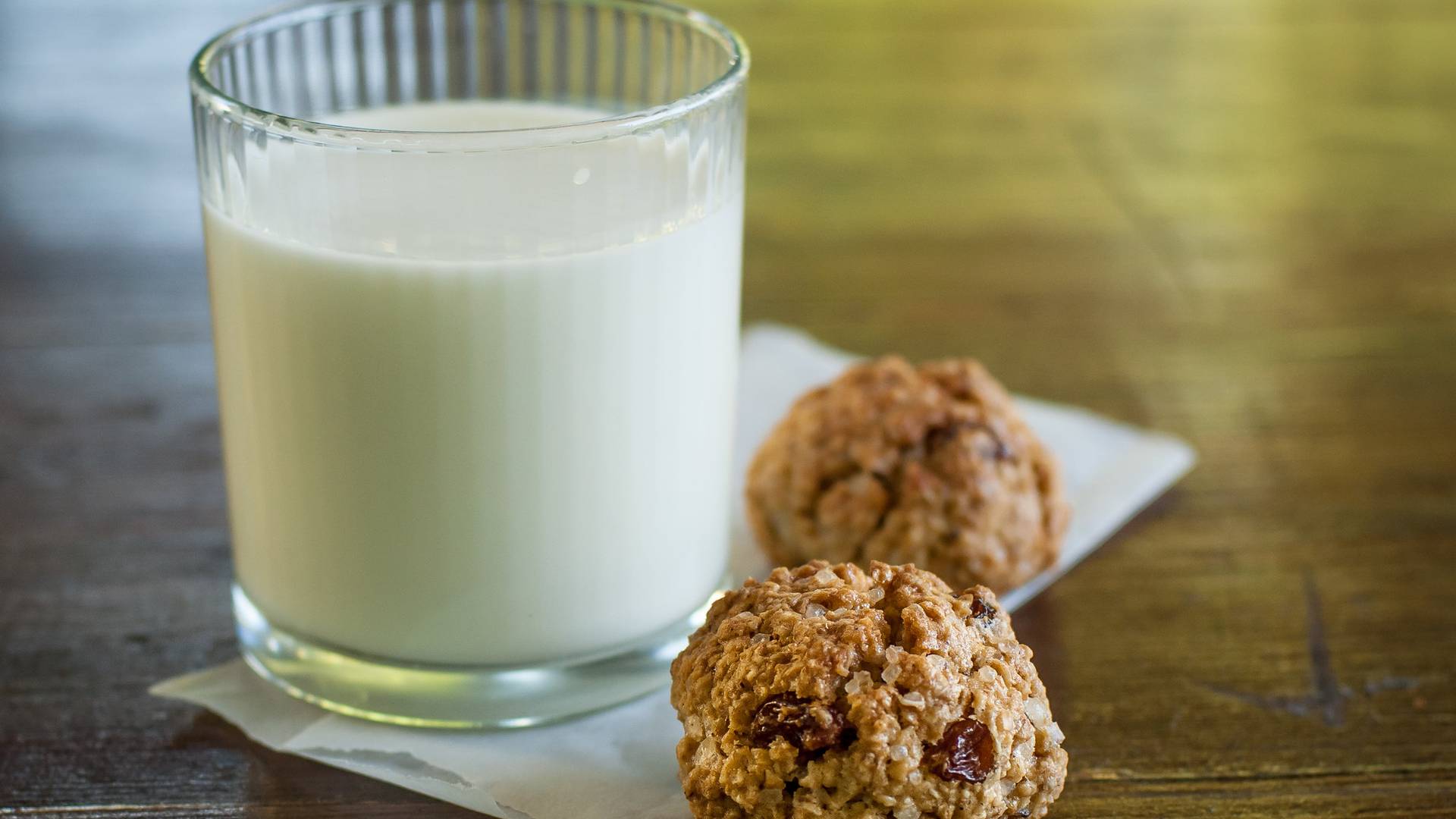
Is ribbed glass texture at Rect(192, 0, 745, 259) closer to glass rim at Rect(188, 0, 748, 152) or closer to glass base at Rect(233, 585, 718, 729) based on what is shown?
glass rim at Rect(188, 0, 748, 152)

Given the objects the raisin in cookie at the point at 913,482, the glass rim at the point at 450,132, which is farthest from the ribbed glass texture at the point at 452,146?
the raisin in cookie at the point at 913,482

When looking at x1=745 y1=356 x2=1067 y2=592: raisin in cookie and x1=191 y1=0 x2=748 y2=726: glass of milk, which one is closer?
x1=191 y1=0 x2=748 y2=726: glass of milk

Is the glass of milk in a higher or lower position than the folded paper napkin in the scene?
higher

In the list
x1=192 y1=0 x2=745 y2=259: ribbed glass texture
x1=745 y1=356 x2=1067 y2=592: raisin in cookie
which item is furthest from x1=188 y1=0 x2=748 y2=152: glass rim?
x1=745 y1=356 x2=1067 y2=592: raisin in cookie

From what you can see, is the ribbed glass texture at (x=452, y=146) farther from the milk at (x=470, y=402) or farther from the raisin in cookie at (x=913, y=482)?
the raisin in cookie at (x=913, y=482)

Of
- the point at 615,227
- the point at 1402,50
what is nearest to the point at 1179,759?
the point at 615,227

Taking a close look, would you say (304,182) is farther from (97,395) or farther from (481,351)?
(97,395)

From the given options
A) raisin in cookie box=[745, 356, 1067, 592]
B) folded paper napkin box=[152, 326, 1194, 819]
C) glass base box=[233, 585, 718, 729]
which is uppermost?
raisin in cookie box=[745, 356, 1067, 592]
